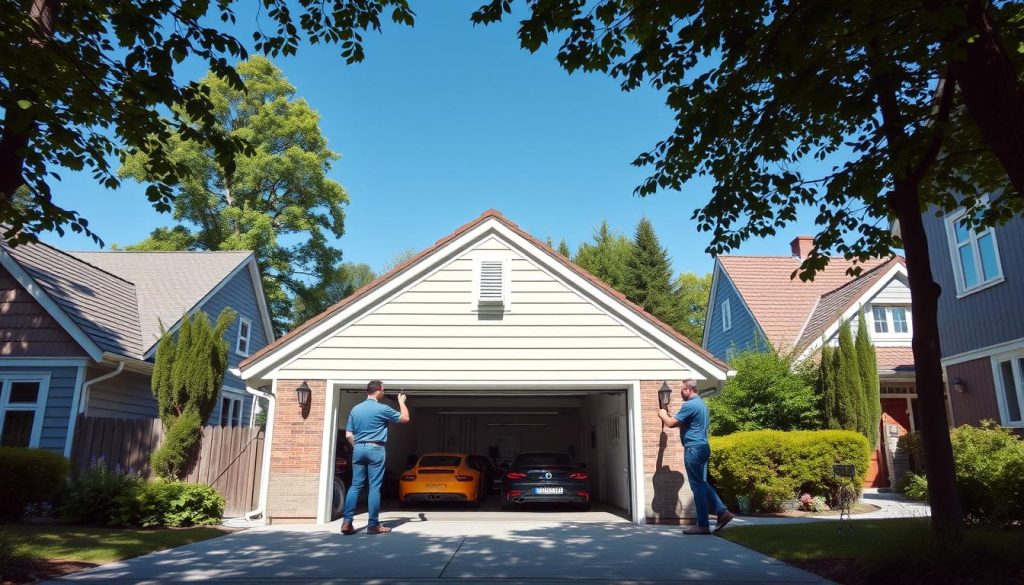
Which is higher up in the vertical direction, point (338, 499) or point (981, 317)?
point (981, 317)

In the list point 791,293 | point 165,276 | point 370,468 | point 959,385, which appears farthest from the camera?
point 791,293

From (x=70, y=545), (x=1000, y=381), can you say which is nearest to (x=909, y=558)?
(x=70, y=545)

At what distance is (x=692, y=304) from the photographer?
48094 millimetres

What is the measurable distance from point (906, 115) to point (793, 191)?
1438mm

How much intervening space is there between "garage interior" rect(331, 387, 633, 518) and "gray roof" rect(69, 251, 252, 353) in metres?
6.59

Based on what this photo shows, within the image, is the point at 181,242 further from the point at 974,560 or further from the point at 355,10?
the point at 974,560

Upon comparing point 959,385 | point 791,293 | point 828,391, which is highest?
point 791,293

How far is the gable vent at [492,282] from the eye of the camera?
36.4ft

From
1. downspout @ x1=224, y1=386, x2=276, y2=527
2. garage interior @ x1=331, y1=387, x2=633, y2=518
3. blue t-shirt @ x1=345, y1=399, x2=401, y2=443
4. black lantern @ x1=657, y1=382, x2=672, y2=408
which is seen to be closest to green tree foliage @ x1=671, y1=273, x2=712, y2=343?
garage interior @ x1=331, y1=387, x2=633, y2=518

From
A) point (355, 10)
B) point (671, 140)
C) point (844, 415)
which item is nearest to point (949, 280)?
point (844, 415)

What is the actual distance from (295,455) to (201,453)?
A: 118 inches

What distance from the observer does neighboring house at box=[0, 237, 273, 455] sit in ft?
42.7

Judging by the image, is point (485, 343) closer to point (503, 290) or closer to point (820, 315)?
point (503, 290)

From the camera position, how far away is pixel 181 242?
29.4 m
